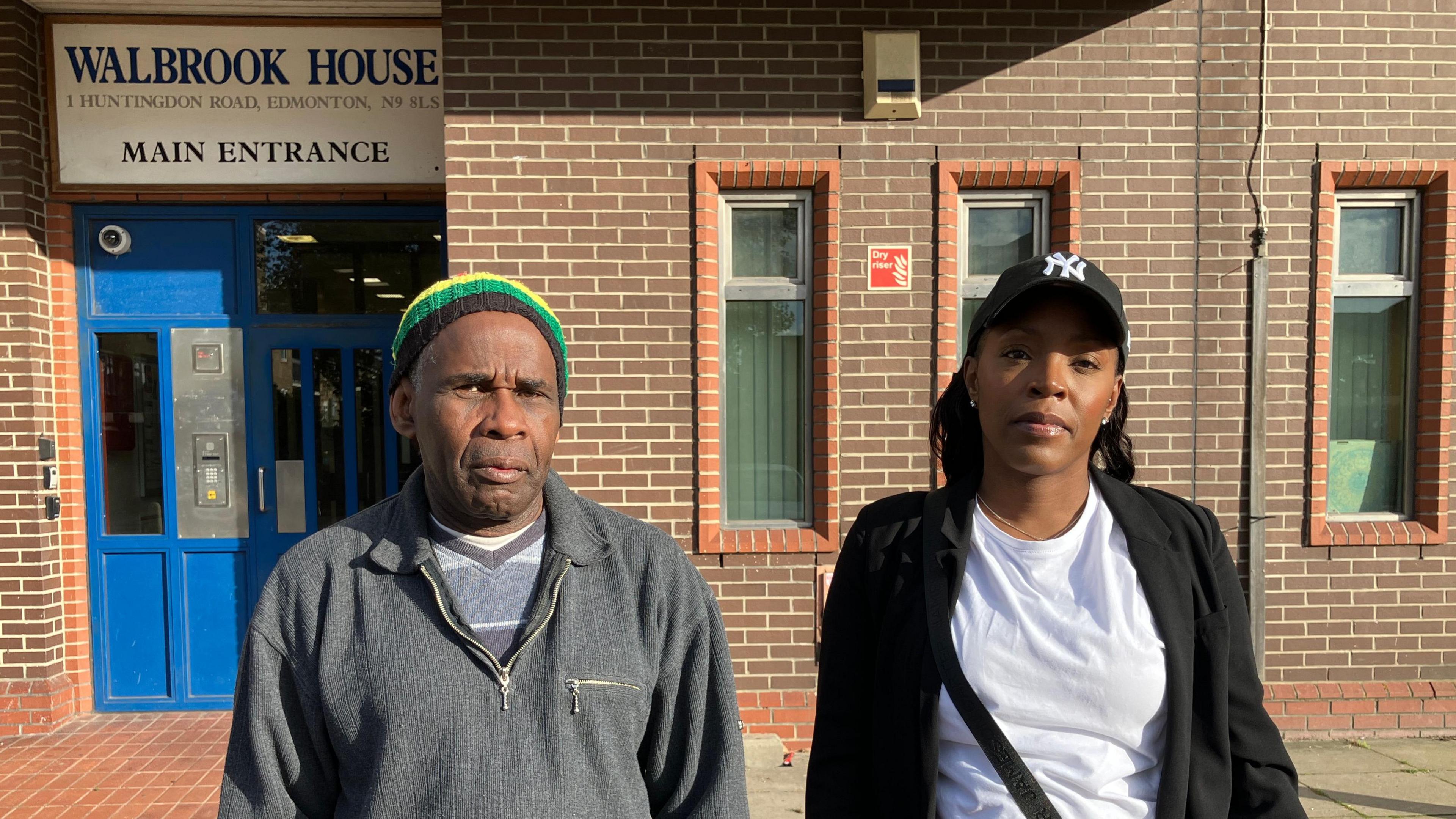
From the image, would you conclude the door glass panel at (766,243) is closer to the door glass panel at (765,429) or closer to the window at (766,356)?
the window at (766,356)

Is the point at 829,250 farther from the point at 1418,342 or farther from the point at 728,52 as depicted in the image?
the point at 1418,342

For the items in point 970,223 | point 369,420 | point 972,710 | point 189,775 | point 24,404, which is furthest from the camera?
point 369,420

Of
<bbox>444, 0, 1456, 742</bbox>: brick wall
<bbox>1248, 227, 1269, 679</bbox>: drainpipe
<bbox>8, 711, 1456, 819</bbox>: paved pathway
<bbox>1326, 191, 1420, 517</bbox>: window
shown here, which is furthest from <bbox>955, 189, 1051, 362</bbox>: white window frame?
<bbox>8, 711, 1456, 819</bbox>: paved pathway

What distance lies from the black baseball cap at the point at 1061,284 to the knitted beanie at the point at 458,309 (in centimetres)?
77

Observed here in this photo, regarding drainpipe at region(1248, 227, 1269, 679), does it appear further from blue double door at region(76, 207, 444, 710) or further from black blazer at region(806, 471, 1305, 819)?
blue double door at region(76, 207, 444, 710)

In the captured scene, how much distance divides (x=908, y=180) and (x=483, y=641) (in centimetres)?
364

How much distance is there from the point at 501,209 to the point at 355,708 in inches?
133

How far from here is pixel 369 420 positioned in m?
5.06

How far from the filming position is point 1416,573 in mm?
4688

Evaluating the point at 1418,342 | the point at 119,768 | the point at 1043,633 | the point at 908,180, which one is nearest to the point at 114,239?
the point at 119,768

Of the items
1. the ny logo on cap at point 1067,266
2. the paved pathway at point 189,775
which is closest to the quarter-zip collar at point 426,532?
the ny logo on cap at point 1067,266

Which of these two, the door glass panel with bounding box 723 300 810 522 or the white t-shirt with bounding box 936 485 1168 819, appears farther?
the door glass panel with bounding box 723 300 810 522

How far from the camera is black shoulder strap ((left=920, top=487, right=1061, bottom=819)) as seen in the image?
1455 millimetres

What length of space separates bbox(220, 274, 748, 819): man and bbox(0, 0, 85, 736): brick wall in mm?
4194
